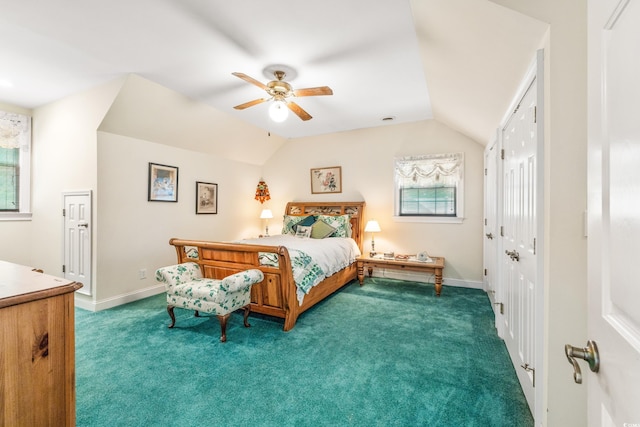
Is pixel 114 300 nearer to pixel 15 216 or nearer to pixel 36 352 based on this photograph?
pixel 15 216

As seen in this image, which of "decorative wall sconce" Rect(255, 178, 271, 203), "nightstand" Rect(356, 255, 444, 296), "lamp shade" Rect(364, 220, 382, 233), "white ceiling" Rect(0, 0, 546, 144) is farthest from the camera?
"decorative wall sconce" Rect(255, 178, 271, 203)

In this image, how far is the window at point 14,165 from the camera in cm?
366

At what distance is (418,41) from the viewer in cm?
234

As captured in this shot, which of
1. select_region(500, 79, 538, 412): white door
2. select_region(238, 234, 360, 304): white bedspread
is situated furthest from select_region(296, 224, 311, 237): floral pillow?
select_region(500, 79, 538, 412): white door

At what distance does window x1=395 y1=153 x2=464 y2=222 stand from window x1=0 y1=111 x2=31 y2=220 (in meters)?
5.51

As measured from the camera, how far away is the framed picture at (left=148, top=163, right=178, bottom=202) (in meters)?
3.90

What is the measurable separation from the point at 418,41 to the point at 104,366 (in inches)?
145

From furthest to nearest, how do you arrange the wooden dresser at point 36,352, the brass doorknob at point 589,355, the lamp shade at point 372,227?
the lamp shade at point 372,227, the wooden dresser at point 36,352, the brass doorknob at point 589,355

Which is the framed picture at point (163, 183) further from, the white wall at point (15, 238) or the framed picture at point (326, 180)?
the framed picture at point (326, 180)

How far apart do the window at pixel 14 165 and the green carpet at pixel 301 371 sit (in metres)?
1.89

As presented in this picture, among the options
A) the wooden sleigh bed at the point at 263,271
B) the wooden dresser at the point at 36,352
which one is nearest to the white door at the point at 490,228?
the wooden sleigh bed at the point at 263,271

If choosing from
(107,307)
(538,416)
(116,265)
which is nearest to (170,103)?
(116,265)

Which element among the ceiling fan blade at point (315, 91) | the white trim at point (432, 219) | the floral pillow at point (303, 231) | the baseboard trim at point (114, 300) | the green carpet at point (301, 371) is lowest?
the green carpet at point (301, 371)

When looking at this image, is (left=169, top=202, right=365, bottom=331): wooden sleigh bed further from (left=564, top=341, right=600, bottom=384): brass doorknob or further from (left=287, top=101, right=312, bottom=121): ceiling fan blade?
(left=564, top=341, right=600, bottom=384): brass doorknob
